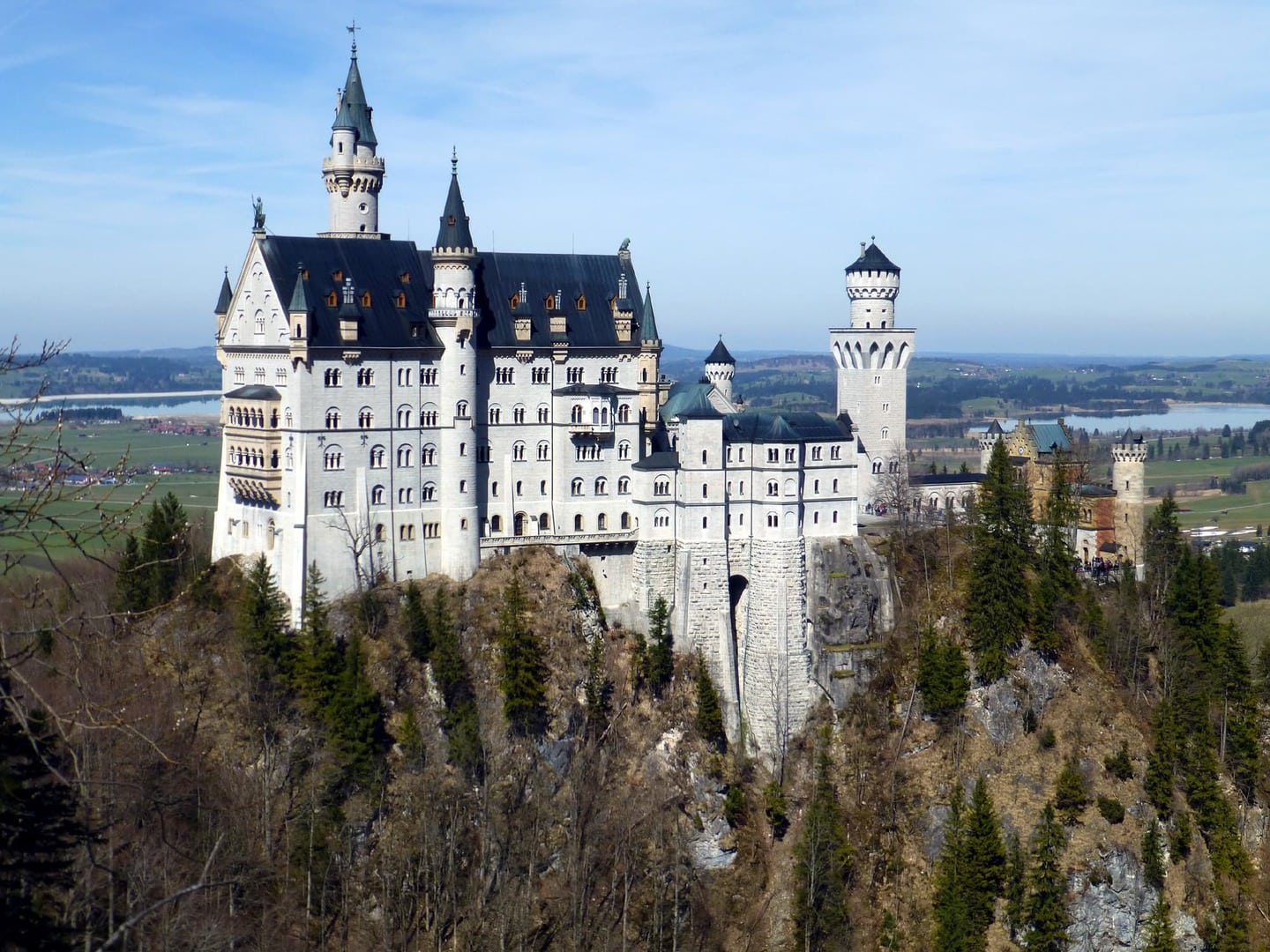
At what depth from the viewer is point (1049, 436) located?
3688 inches

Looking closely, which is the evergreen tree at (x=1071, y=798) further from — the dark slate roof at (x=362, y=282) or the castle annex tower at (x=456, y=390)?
the dark slate roof at (x=362, y=282)

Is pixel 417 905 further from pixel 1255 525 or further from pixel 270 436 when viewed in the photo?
pixel 1255 525

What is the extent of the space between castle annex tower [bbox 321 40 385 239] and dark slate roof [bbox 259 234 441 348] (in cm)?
445

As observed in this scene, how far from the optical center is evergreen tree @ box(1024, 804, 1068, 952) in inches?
2726

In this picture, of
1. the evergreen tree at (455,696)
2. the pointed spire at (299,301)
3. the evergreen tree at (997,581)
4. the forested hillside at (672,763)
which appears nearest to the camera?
the forested hillside at (672,763)

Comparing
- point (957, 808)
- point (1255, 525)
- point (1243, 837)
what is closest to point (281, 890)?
point (957, 808)

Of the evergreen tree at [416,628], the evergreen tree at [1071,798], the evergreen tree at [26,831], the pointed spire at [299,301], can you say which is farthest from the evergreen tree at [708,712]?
the evergreen tree at [26,831]

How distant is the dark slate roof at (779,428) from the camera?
79.9 metres

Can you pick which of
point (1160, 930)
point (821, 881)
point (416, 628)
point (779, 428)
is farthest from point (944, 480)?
point (416, 628)

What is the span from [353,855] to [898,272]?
154ft

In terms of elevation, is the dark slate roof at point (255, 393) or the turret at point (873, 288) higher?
the turret at point (873, 288)

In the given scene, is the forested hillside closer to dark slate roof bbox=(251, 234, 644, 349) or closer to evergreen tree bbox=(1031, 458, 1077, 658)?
evergreen tree bbox=(1031, 458, 1077, 658)

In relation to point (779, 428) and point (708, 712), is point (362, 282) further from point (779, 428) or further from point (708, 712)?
point (708, 712)

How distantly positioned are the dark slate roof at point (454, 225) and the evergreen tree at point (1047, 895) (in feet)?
134
